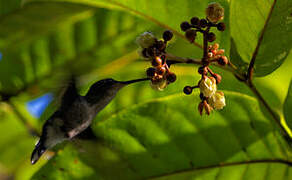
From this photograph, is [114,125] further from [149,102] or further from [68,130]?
[68,130]

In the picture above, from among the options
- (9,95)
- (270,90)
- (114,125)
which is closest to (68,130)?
(114,125)

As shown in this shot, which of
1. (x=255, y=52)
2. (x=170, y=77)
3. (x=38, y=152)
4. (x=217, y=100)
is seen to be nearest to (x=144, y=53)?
(x=170, y=77)

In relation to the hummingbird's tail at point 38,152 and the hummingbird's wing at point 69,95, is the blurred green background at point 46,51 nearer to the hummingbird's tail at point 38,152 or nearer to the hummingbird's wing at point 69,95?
the hummingbird's wing at point 69,95

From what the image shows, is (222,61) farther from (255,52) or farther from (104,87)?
(104,87)

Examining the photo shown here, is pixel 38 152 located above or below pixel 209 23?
below

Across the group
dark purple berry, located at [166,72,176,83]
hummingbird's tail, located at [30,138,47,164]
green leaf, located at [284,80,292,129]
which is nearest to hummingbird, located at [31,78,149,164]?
hummingbird's tail, located at [30,138,47,164]

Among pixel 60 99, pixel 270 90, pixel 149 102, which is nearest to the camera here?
A: pixel 60 99

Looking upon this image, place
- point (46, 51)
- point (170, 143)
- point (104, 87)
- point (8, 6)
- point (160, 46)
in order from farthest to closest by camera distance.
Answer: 1. point (46, 51)
2. point (8, 6)
3. point (170, 143)
4. point (160, 46)
5. point (104, 87)

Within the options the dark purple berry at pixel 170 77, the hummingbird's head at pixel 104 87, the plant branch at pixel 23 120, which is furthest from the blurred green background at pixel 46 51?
the hummingbird's head at pixel 104 87
